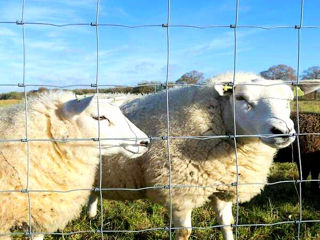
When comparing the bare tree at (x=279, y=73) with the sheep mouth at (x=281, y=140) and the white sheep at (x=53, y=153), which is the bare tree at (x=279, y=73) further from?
the white sheep at (x=53, y=153)

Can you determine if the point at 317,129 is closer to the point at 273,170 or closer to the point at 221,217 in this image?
the point at 273,170

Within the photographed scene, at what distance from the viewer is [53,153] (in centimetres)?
262

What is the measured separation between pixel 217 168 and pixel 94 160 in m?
1.12

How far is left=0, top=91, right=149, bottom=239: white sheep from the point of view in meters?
2.46

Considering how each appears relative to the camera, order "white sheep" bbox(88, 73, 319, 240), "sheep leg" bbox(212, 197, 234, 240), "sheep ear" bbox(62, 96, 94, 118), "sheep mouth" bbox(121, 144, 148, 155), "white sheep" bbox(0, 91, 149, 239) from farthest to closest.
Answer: "sheep leg" bbox(212, 197, 234, 240), "white sheep" bbox(88, 73, 319, 240), "sheep mouth" bbox(121, 144, 148, 155), "sheep ear" bbox(62, 96, 94, 118), "white sheep" bbox(0, 91, 149, 239)

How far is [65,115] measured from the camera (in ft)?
8.87

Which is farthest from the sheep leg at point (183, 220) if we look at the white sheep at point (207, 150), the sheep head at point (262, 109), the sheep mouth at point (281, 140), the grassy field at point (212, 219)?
→ the sheep mouth at point (281, 140)

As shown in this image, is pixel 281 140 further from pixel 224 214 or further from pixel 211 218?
pixel 211 218

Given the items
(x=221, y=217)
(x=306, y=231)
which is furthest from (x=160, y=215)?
(x=306, y=231)

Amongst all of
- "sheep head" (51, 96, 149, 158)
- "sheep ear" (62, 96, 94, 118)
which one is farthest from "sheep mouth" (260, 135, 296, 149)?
"sheep ear" (62, 96, 94, 118)

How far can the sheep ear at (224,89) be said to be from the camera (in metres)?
3.15

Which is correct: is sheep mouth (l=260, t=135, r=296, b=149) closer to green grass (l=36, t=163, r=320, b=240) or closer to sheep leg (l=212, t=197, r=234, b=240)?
sheep leg (l=212, t=197, r=234, b=240)

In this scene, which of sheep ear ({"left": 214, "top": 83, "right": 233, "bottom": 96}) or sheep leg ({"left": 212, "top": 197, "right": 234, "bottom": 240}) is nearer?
sheep ear ({"left": 214, "top": 83, "right": 233, "bottom": 96})

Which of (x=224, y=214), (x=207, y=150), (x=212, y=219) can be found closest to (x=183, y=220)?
(x=224, y=214)
